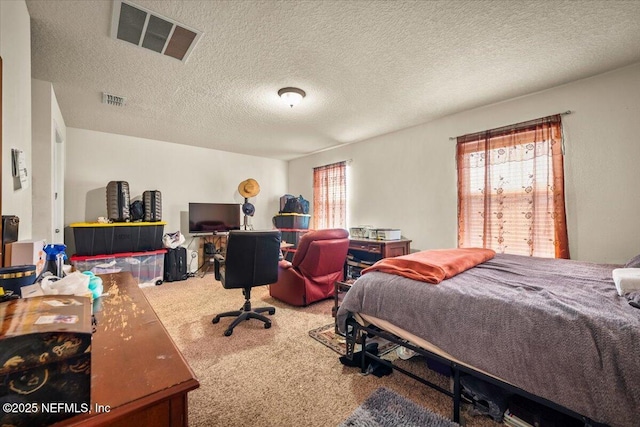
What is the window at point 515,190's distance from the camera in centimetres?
262

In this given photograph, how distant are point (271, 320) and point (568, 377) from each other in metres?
2.24

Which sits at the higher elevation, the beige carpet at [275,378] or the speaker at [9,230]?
the speaker at [9,230]

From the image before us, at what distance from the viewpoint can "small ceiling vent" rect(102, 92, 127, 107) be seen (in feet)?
9.35

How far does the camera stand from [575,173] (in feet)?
8.30

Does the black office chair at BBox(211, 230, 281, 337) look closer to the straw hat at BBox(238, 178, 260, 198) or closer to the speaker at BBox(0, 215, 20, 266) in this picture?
the speaker at BBox(0, 215, 20, 266)

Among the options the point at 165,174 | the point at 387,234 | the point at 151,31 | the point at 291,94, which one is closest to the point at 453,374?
the point at 387,234

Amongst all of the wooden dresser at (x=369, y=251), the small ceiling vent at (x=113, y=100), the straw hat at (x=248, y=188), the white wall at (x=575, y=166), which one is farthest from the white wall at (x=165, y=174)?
the white wall at (x=575, y=166)

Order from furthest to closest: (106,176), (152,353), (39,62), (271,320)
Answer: (106,176)
(271,320)
(39,62)
(152,353)

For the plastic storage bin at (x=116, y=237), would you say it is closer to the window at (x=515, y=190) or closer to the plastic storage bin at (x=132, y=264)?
the plastic storage bin at (x=132, y=264)

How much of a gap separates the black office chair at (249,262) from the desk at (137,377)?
4.64 feet

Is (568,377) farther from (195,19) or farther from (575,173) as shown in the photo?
(195,19)

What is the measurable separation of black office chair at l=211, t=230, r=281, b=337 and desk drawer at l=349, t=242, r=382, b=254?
151 cm

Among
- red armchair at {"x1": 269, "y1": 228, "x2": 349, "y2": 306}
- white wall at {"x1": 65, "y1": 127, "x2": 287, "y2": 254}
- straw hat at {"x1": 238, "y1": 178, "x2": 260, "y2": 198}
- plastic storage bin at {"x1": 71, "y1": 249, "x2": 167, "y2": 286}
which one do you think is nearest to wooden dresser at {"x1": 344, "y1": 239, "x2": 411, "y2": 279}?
red armchair at {"x1": 269, "y1": 228, "x2": 349, "y2": 306}

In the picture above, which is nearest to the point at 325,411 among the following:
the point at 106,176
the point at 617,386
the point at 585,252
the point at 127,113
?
the point at 617,386
